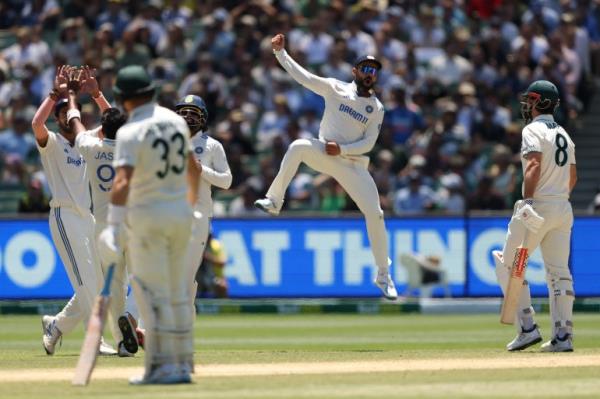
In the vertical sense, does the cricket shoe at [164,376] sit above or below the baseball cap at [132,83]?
below

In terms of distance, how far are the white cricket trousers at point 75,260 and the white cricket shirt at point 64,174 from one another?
9 centimetres

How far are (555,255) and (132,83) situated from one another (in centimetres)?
517

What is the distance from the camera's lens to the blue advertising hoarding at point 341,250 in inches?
910

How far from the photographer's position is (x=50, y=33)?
2867 cm

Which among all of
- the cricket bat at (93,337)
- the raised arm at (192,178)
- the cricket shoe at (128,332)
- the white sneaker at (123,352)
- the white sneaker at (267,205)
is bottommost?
the white sneaker at (123,352)

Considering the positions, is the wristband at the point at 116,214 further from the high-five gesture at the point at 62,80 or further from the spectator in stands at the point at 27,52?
the spectator in stands at the point at 27,52

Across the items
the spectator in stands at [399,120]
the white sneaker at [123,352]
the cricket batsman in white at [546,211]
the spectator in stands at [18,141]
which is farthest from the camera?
the spectator in stands at [18,141]

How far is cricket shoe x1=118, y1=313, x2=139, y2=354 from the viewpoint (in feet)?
44.2

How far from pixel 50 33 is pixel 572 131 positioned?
961cm

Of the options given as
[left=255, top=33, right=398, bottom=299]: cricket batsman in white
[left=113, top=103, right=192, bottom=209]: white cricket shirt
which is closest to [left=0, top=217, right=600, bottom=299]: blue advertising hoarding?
[left=255, top=33, right=398, bottom=299]: cricket batsman in white

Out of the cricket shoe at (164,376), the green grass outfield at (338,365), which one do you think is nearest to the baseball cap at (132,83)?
the cricket shoe at (164,376)

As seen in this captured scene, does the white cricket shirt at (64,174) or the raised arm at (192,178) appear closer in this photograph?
the raised arm at (192,178)

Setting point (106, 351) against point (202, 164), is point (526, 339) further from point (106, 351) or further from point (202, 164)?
point (106, 351)

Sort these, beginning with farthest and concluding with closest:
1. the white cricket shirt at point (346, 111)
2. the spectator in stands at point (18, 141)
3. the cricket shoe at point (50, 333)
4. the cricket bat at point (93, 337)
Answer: the spectator in stands at point (18, 141), the white cricket shirt at point (346, 111), the cricket shoe at point (50, 333), the cricket bat at point (93, 337)
